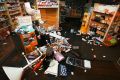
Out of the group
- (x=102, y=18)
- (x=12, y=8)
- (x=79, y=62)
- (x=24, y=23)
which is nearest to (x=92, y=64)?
(x=79, y=62)

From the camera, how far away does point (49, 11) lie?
13.9 feet

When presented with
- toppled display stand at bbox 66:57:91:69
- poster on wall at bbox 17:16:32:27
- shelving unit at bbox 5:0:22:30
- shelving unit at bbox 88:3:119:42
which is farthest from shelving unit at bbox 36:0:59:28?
toppled display stand at bbox 66:57:91:69

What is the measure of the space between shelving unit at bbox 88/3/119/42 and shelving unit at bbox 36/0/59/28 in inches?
59.1

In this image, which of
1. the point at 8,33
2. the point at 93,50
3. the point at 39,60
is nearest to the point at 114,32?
the point at 93,50

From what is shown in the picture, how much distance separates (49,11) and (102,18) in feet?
7.06

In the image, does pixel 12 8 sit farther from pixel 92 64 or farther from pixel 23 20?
pixel 92 64

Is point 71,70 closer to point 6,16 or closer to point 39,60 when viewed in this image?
point 39,60

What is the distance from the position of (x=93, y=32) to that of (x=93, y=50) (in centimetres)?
119

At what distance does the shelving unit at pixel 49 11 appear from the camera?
3947 mm

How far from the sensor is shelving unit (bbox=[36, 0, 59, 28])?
3947 mm

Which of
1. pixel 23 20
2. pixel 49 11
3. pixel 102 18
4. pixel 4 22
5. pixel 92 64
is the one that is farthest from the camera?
pixel 49 11

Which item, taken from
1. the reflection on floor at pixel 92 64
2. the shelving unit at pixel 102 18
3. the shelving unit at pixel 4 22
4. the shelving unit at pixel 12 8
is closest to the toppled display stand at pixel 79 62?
the reflection on floor at pixel 92 64

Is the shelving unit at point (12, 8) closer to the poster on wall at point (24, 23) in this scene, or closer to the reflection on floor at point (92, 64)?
the poster on wall at point (24, 23)

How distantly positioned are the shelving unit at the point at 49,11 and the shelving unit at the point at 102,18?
150 centimetres
